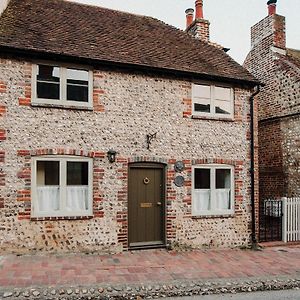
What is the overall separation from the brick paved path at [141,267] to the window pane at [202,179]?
1.93 meters

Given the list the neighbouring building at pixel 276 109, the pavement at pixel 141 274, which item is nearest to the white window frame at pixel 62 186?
the pavement at pixel 141 274

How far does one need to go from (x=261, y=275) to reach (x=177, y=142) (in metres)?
4.18

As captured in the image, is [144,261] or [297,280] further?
[144,261]

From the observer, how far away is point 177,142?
954cm

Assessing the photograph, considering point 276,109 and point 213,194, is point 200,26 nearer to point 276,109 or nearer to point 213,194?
point 276,109

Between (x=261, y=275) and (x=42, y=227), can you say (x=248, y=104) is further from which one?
(x=42, y=227)

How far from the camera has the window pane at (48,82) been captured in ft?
27.9

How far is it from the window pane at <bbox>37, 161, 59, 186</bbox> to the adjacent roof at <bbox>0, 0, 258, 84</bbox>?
2891 mm

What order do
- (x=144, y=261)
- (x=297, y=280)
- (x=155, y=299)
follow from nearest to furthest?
(x=155, y=299) < (x=297, y=280) < (x=144, y=261)

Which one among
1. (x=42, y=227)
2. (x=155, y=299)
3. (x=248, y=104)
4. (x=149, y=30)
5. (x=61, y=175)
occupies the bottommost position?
(x=155, y=299)

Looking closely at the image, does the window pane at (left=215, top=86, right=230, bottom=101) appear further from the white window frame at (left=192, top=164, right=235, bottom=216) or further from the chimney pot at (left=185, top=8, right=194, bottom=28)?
the chimney pot at (left=185, top=8, right=194, bottom=28)

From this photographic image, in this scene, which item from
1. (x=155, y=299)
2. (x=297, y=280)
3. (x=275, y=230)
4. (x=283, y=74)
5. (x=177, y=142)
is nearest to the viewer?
(x=155, y=299)

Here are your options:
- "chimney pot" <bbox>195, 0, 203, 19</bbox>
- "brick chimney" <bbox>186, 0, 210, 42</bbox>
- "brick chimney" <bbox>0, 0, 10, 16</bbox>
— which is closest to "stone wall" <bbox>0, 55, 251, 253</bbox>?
"brick chimney" <bbox>0, 0, 10, 16</bbox>

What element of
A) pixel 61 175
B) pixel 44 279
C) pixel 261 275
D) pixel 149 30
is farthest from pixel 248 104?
pixel 44 279
